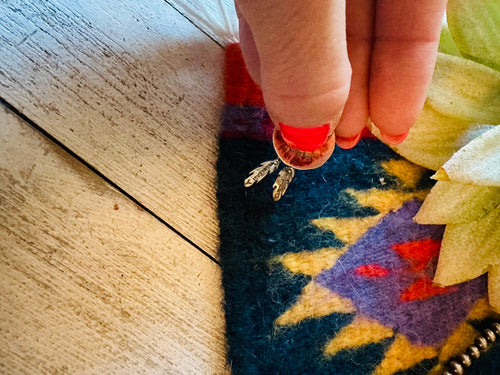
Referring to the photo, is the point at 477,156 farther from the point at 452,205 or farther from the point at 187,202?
the point at 187,202

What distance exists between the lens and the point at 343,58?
1.13ft

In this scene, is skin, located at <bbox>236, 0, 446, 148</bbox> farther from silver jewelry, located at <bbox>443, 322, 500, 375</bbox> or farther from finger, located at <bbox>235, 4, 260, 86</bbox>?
silver jewelry, located at <bbox>443, 322, 500, 375</bbox>

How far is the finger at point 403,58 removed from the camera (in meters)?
0.40

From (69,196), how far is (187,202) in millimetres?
113

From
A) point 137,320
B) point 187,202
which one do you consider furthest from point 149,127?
point 137,320

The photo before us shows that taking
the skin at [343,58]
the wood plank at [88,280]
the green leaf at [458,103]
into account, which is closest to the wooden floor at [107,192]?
the wood plank at [88,280]

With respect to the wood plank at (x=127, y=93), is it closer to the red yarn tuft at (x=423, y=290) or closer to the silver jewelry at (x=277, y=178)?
the silver jewelry at (x=277, y=178)

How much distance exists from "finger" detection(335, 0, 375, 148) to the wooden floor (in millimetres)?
139

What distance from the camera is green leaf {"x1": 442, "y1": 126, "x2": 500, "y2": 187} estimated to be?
0.40 metres

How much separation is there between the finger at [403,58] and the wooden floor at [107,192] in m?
0.17

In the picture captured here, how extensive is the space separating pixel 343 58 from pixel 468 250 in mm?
234

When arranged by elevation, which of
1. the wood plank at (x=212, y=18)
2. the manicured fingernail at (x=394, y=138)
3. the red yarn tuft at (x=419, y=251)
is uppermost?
the wood plank at (x=212, y=18)

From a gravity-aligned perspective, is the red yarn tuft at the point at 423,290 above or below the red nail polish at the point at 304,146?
below

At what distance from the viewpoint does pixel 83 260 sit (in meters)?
0.44
